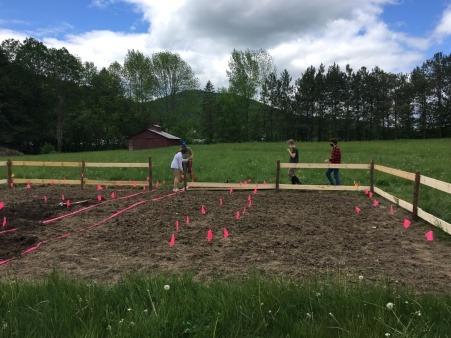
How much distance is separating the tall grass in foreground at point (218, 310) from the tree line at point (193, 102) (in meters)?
60.0

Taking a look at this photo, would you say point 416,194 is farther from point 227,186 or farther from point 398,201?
point 227,186

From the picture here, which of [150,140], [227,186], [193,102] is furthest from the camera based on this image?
[193,102]

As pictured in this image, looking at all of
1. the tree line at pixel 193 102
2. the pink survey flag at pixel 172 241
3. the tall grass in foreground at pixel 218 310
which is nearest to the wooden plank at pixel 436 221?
the tall grass in foreground at pixel 218 310

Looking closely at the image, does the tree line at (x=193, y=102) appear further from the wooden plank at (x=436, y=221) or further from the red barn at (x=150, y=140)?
the wooden plank at (x=436, y=221)

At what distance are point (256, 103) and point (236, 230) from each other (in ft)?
267

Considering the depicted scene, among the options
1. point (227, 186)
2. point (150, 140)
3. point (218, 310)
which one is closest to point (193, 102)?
point (150, 140)

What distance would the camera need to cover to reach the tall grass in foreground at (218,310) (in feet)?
9.97

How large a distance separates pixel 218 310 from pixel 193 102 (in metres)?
88.6

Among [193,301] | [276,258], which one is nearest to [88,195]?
[276,258]

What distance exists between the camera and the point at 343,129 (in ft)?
252

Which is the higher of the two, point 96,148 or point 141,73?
point 141,73

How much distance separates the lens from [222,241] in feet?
22.3

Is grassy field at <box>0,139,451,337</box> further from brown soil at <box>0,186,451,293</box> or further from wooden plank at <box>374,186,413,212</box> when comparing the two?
wooden plank at <box>374,186,413,212</box>

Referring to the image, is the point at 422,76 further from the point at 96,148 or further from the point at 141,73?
the point at 96,148
